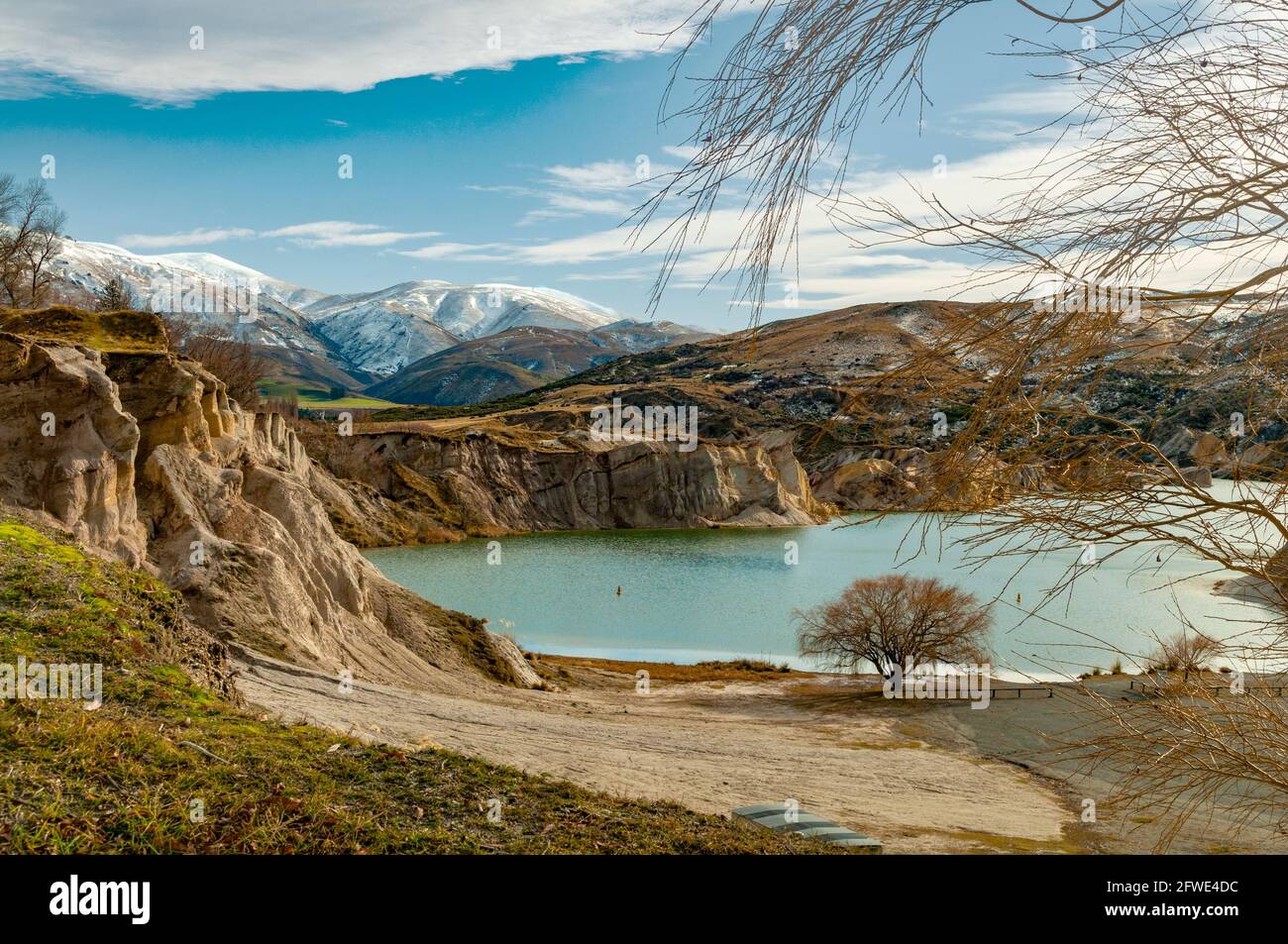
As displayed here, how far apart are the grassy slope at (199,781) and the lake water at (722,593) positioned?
18.6 metres

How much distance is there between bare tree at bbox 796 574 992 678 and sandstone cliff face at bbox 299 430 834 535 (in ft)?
162

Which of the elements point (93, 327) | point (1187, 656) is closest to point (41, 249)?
point (93, 327)

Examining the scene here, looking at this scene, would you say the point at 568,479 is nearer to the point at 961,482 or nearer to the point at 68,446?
the point at 68,446

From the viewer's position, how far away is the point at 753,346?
143 inches

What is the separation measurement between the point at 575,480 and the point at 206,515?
65445 millimetres

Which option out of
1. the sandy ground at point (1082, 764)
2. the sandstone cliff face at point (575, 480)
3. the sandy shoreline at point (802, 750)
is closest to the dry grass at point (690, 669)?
the sandy shoreline at point (802, 750)

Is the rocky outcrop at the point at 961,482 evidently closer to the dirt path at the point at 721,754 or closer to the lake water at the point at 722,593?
the dirt path at the point at 721,754

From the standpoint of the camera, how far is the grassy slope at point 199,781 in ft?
16.1

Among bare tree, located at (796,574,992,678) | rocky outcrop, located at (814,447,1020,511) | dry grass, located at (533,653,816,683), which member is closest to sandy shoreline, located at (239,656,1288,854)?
dry grass, located at (533,653,816,683)
